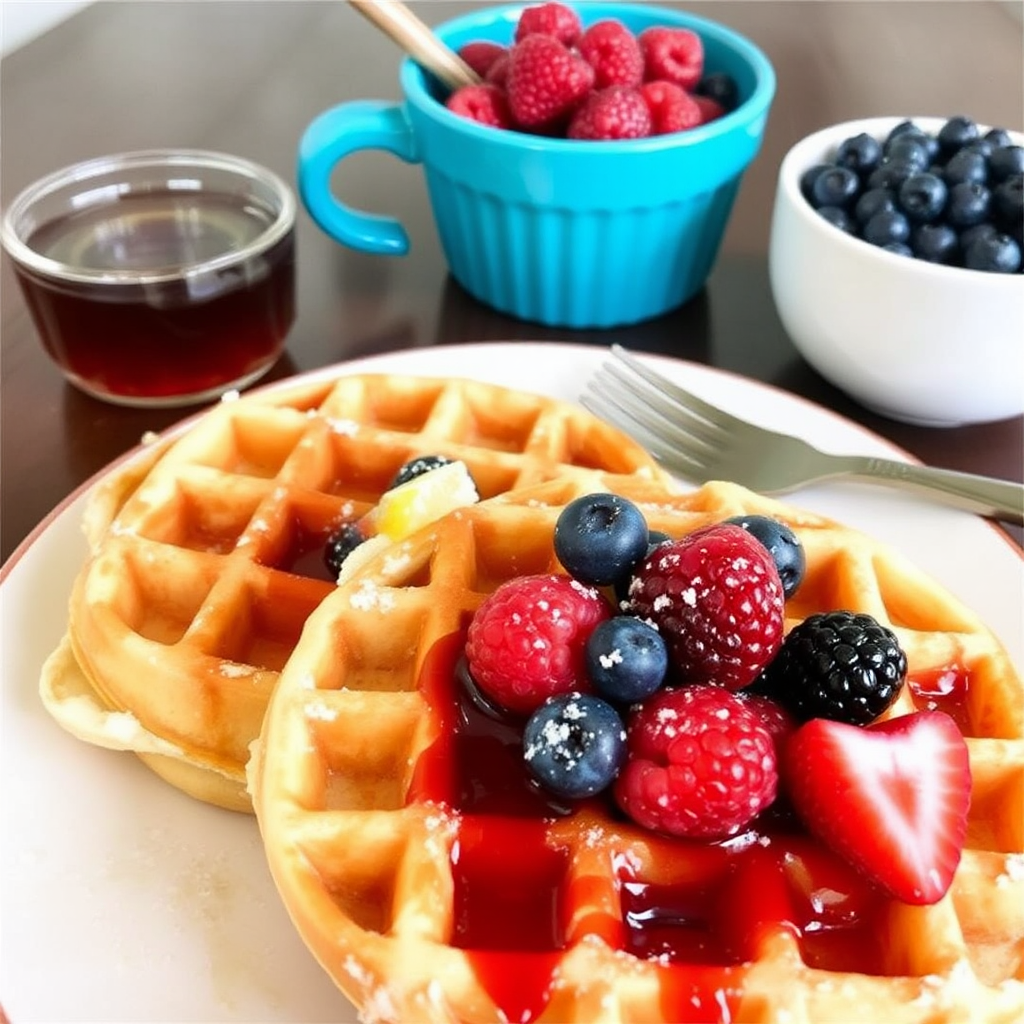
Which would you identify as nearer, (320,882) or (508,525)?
(320,882)

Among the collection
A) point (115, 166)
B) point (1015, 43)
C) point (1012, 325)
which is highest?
point (115, 166)

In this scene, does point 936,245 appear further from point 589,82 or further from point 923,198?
point 589,82

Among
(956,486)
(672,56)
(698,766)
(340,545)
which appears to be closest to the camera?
(698,766)

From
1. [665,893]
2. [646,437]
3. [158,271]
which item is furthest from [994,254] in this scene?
[158,271]

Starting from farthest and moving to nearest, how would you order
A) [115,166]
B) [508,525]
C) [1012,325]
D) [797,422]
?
[115,166], [797,422], [1012,325], [508,525]

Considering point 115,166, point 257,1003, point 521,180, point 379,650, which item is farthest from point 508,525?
point 115,166

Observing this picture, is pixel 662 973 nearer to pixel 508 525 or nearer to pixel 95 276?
pixel 508 525

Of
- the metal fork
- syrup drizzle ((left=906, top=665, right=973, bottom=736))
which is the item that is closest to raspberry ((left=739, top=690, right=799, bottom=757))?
syrup drizzle ((left=906, top=665, right=973, bottom=736))
